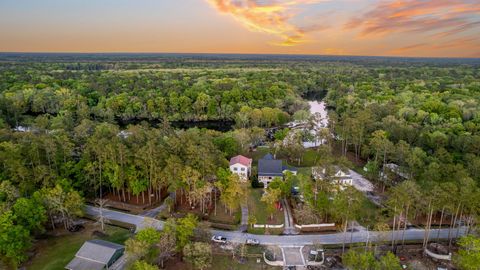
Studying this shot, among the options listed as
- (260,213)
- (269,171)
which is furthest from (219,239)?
(269,171)

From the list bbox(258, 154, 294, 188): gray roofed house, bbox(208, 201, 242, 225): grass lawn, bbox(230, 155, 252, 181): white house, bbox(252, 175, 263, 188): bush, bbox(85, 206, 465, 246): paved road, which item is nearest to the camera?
bbox(85, 206, 465, 246): paved road

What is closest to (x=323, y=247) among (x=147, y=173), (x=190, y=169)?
(x=190, y=169)

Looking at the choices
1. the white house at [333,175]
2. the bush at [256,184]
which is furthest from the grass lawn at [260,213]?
the white house at [333,175]

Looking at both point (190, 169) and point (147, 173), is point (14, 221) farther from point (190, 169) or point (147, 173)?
point (190, 169)

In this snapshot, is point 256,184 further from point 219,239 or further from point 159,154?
point 159,154

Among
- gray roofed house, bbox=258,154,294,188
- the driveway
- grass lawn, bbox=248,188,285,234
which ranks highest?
gray roofed house, bbox=258,154,294,188

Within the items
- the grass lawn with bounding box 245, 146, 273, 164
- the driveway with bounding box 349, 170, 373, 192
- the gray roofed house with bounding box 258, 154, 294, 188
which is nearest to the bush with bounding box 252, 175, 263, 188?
the gray roofed house with bounding box 258, 154, 294, 188

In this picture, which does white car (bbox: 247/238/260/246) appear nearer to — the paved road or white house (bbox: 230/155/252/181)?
the paved road
